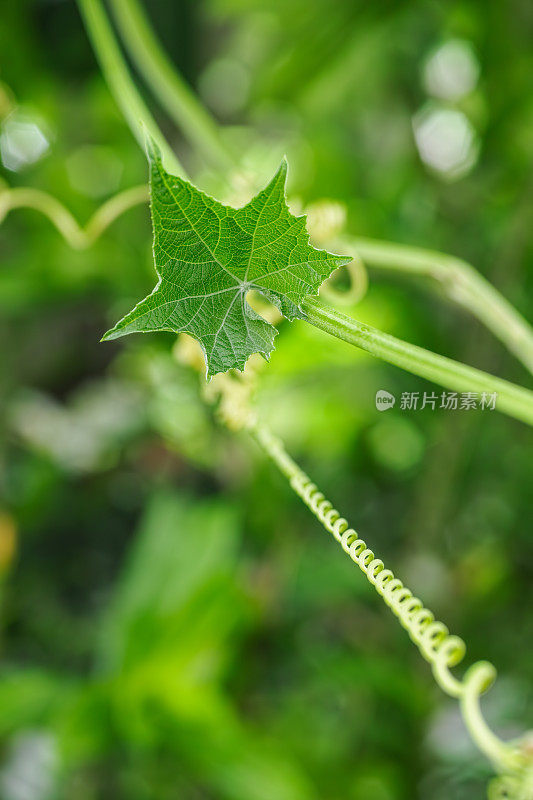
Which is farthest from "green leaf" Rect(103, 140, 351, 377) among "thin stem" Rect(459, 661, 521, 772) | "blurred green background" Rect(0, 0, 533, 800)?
"blurred green background" Rect(0, 0, 533, 800)

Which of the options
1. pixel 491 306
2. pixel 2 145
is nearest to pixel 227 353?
pixel 491 306

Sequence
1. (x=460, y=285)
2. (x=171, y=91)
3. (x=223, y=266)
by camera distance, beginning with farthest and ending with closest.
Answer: (x=171, y=91)
(x=460, y=285)
(x=223, y=266)

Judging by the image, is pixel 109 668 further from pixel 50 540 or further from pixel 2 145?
pixel 2 145

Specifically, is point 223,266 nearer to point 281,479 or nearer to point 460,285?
point 460,285

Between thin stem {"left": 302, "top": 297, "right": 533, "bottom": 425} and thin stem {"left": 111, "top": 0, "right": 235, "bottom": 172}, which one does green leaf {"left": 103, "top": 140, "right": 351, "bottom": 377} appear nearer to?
thin stem {"left": 302, "top": 297, "right": 533, "bottom": 425}

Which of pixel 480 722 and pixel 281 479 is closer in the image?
pixel 480 722

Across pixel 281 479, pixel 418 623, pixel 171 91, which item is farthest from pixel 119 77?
pixel 281 479
